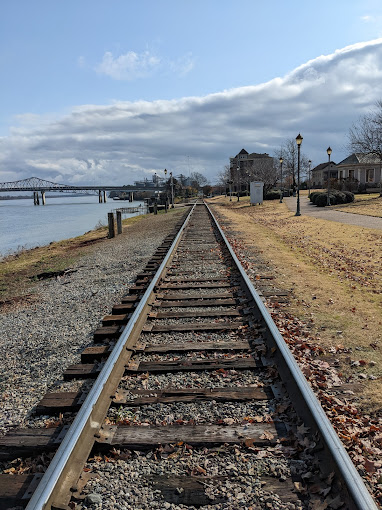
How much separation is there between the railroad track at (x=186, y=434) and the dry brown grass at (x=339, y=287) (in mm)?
912

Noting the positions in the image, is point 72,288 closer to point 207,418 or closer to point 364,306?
point 364,306

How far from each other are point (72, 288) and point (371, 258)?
299 inches

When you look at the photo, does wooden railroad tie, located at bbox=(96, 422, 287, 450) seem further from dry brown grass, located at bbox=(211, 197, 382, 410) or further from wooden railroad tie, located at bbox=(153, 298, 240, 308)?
wooden railroad tie, located at bbox=(153, 298, 240, 308)

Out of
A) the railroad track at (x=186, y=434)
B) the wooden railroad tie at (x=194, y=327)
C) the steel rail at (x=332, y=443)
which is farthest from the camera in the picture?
the wooden railroad tie at (x=194, y=327)

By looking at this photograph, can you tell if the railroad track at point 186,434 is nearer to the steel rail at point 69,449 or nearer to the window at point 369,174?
the steel rail at point 69,449

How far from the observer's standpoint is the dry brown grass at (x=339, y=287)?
15.8 feet

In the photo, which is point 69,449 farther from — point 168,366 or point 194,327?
point 194,327

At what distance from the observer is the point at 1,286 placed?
10781 mm

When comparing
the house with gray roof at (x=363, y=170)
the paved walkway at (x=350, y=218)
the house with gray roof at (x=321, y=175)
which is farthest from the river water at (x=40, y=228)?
the house with gray roof at (x=321, y=175)

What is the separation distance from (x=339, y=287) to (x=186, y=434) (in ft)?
18.5

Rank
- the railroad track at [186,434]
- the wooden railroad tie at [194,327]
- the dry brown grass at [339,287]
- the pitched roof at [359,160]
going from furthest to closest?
the pitched roof at [359,160]
the wooden railroad tie at [194,327]
the dry brown grass at [339,287]
the railroad track at [186,434]

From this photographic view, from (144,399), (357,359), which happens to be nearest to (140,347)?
(144,399)

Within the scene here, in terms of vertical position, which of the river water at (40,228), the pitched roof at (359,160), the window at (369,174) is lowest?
the river water at (40,228)

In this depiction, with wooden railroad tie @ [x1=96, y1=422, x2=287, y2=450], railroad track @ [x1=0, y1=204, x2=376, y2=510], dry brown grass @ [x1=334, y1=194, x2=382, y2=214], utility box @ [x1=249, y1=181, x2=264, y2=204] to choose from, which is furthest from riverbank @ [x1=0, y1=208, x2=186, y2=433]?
utility box @ [x1=249, y1=181, x2=264, y2=204]
